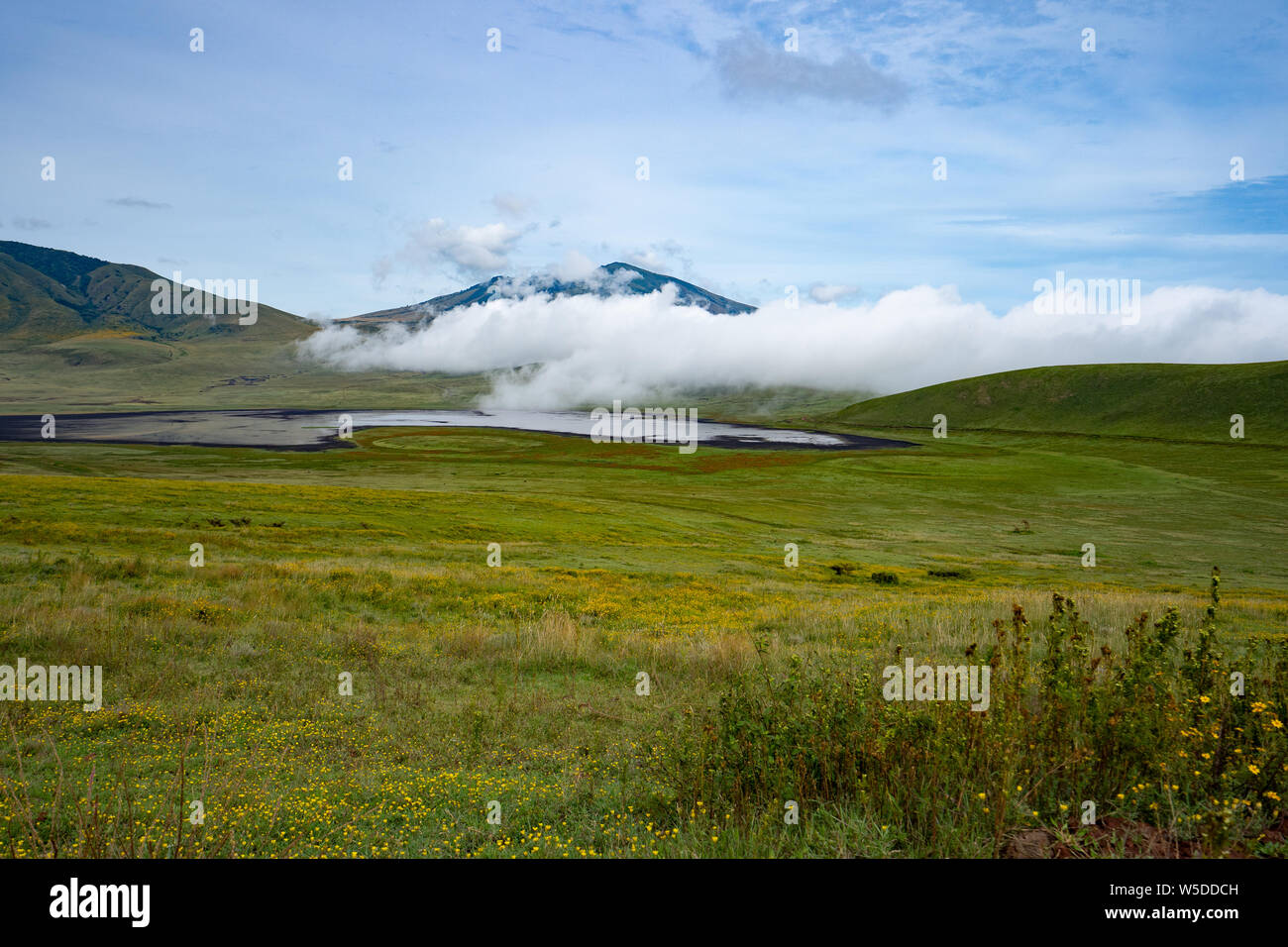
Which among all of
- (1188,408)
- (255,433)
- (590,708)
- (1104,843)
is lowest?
(590,708)

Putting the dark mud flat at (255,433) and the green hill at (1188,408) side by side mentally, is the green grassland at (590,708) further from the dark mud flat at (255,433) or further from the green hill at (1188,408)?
the green hill at (1188,408)

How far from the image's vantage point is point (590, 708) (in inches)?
420

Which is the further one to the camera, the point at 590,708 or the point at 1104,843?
the point at 590,708

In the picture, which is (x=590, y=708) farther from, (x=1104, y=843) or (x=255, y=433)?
(x=255, y=433)

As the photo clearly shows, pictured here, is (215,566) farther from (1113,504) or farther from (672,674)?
(1113,504)

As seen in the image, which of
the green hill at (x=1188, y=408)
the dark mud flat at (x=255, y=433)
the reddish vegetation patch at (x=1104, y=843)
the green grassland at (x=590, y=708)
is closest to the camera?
the reddish vegetation patch at (x=1104, y=843)

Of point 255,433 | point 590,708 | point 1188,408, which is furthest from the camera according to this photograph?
point 1188,408

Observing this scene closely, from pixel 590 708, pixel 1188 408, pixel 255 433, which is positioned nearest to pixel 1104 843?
pixel 590 708

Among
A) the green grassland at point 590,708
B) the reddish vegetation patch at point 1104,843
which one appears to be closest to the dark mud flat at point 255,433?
the green grassland at point 590,708

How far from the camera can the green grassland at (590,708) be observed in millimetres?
5703

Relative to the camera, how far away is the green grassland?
18.7ft

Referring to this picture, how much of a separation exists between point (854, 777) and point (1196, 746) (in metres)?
2.92

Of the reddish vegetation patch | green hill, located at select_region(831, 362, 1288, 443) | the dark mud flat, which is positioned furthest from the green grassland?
green hill, located at select_region(831, 362, 1288, 443)

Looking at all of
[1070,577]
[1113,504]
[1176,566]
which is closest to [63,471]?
[1070,577]
